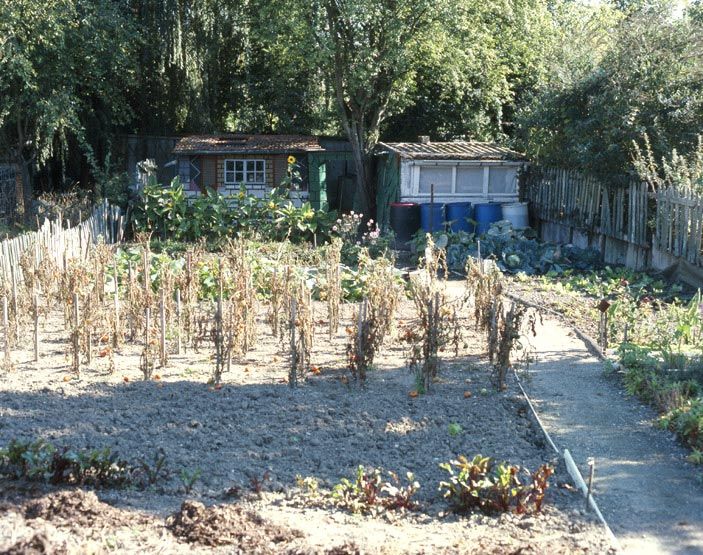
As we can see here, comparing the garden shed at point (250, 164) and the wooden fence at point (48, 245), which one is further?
the garden shed at point (250, 164)

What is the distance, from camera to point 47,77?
70.3 ft

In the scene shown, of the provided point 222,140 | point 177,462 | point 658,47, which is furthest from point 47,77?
point 177,462

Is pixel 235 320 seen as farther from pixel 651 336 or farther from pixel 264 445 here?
pixel 651 336

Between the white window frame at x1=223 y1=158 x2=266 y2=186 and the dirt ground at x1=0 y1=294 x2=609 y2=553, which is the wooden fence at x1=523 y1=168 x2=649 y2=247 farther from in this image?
the dirt ground at x1=0 y1=294 x2=609 y2=553

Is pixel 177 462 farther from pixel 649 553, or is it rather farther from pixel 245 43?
pixel 245 43

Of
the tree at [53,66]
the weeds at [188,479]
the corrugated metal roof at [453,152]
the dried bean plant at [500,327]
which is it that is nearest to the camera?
the weeds at [188,479]

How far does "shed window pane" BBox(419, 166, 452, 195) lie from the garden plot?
11.8m

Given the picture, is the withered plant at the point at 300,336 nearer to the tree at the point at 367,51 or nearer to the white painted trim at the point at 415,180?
the white painted trim at the point at 415,180

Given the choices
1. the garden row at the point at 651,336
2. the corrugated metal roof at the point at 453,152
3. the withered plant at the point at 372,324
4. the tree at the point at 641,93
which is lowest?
the garden row at the point at 651,336

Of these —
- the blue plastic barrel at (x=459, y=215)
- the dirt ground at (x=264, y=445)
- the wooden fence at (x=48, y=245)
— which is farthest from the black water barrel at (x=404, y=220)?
the dirt ground at (x=264, y=445)

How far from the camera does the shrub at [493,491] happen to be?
5375mm

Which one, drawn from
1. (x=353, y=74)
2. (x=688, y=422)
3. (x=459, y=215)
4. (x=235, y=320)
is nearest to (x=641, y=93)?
(x=459, y=215)

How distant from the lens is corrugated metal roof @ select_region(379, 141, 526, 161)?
2112 cm

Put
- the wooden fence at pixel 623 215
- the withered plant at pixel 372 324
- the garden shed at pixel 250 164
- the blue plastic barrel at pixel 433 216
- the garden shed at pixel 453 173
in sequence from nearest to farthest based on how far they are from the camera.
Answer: the withered plant at pixel 372 324
the wooden fence at pixel 623 215
the blue plastic barrel at pixel 433 216
the garden shed at pixel 453 173
the garden shed at pixel 250 164
